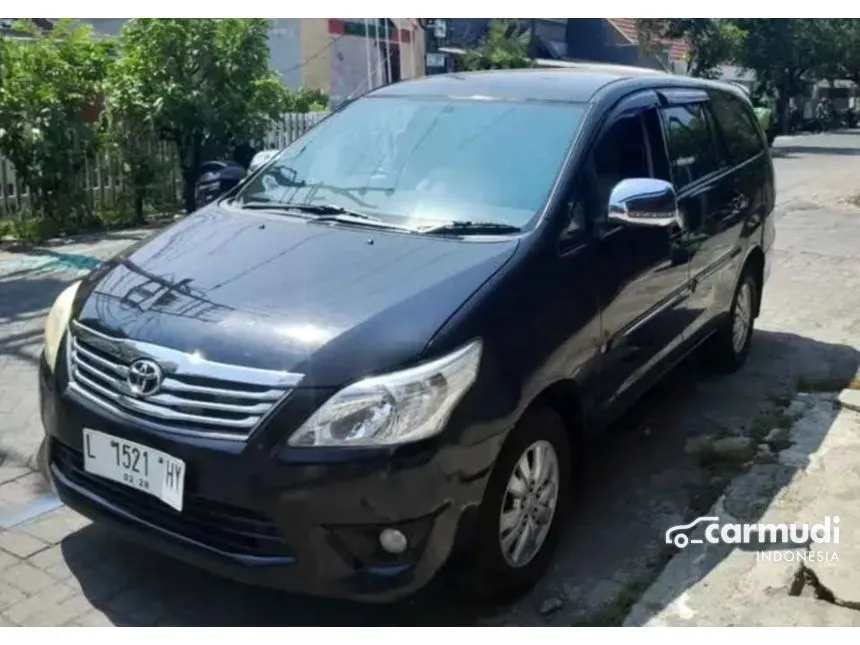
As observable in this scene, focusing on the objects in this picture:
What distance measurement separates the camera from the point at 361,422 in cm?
263

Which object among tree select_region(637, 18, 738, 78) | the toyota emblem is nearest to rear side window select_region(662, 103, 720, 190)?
the toyota emblem

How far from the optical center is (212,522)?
8.95 feet

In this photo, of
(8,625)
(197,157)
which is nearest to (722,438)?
(8,625)

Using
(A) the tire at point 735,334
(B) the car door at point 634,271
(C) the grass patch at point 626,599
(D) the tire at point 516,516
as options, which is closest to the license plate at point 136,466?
(D) the tire at point 516,516

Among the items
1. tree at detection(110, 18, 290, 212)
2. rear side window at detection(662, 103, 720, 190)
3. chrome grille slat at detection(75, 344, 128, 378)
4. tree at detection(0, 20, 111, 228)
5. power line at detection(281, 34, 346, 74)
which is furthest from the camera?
power line at detection(281, 34, 346, 74)

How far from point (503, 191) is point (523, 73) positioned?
1.01 metres

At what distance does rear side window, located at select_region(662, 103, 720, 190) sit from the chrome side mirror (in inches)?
31.1

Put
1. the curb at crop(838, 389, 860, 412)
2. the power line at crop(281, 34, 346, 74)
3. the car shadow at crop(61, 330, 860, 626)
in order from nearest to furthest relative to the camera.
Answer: the car shadow at crop(61, 330, 860, 626), the curb at crop(838, 389, 860, 412), the power line at crop(281, 34, 346, 74)

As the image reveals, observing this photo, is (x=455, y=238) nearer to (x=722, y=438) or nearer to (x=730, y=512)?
(x=730, y=512)

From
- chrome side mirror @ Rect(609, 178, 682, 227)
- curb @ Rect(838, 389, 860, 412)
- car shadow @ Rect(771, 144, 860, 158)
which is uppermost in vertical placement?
chrome side mirror @ Rect(609, 178, 682, 227)

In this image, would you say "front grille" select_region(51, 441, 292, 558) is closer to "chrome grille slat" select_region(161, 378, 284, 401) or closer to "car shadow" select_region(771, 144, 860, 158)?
"chrome grille slat" select_region(161, 378, 284, 401)

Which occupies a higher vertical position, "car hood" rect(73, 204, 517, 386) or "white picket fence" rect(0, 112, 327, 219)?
"car hood" rect(73, 204, 517, 386)

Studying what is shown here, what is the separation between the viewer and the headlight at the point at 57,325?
3.16m

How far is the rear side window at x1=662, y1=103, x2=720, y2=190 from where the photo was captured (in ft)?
14.4
